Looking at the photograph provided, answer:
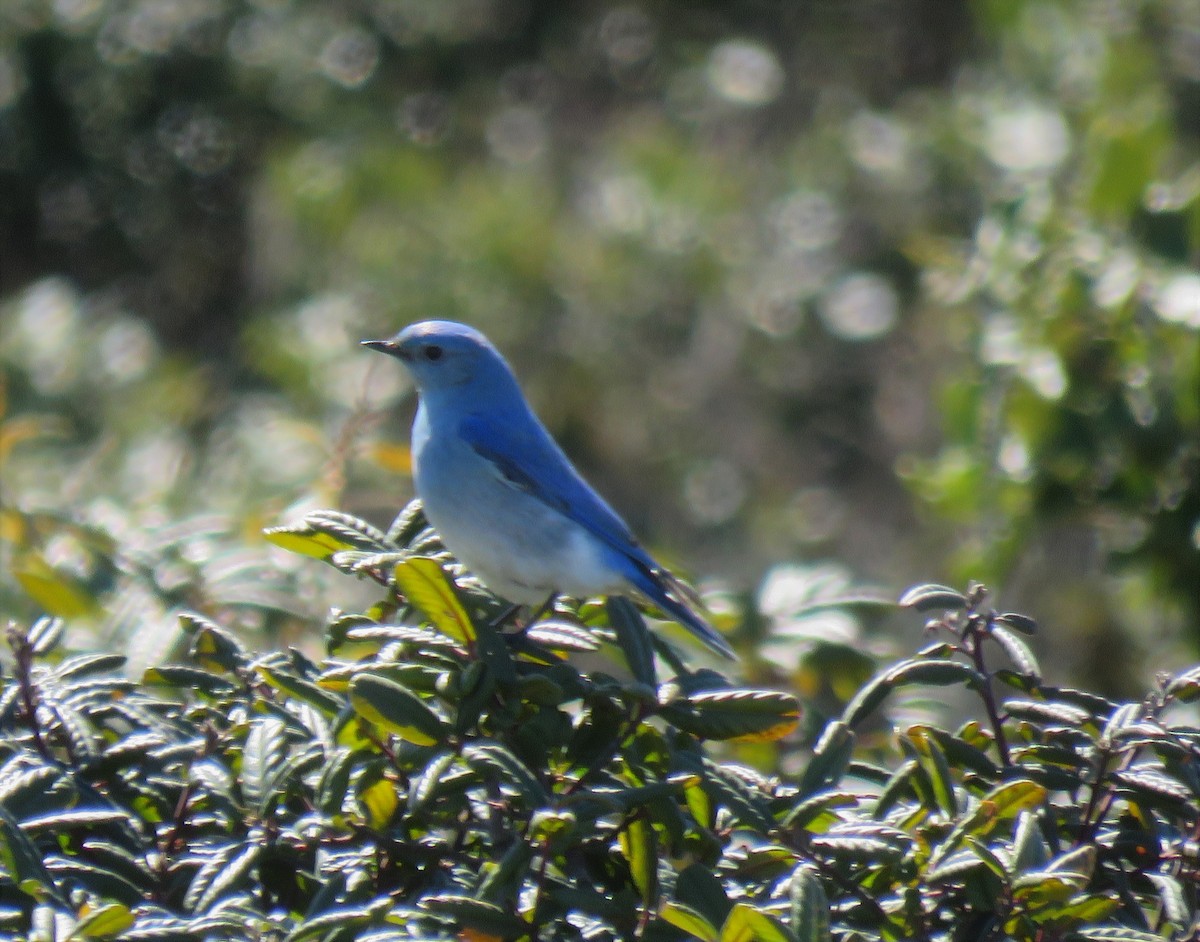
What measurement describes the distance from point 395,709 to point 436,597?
21 cm

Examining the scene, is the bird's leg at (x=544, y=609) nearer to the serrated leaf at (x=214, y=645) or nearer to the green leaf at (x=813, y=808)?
the serrated leaf at (x=214, y=645)

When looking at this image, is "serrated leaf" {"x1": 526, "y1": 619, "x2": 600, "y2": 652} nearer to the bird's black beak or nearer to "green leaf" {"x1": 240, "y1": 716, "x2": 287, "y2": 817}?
"green leaf" {"x1": 240, "y1": 716, "x2": 287, "y2": 817}

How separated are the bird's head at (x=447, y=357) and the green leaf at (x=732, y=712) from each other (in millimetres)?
1839

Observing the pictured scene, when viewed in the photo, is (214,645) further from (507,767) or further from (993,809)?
(993,809)

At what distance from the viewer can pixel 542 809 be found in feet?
5.70

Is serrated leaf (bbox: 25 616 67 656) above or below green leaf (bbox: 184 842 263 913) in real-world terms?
above

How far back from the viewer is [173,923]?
1643 mm

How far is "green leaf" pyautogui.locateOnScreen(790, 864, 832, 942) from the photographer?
158 cm

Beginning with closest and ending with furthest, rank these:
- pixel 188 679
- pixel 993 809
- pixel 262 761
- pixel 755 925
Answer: pixel 755 925 < pixel 993 809 < pixel 262 761 < pixel 188 679

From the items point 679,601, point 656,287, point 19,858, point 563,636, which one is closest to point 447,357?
point 679,601

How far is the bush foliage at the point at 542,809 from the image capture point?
1.70 m

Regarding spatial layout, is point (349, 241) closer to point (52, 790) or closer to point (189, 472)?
point (189, 472)

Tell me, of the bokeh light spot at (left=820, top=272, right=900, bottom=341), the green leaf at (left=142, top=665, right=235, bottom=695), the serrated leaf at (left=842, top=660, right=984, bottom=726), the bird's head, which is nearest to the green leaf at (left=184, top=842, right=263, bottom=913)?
the green leaf at (left=142, top=665, right=235, bottom=695)

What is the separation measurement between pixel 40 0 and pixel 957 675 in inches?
344
